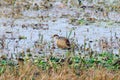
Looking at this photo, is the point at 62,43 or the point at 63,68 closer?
the point at 63,68

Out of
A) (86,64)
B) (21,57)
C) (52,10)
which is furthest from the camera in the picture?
(52,10)

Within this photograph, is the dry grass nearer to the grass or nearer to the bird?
the grass

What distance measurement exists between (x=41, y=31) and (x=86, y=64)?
3519 millimetres

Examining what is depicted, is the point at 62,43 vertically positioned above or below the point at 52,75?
below

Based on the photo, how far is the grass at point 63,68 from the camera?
7.21m

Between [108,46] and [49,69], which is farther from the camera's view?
[108,46]

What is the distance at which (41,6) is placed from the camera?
1570 cm

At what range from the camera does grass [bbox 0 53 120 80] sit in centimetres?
721

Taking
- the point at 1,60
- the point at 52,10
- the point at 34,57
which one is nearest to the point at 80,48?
the point at 34,57

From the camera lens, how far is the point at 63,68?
7.63 metres

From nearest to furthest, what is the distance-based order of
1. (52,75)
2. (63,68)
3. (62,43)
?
(52,75), (63,68), (62,43)

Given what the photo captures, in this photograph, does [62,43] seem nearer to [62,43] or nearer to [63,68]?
[62,43]

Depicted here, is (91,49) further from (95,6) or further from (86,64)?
(95,6)

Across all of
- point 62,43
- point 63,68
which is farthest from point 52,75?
point 62,43
